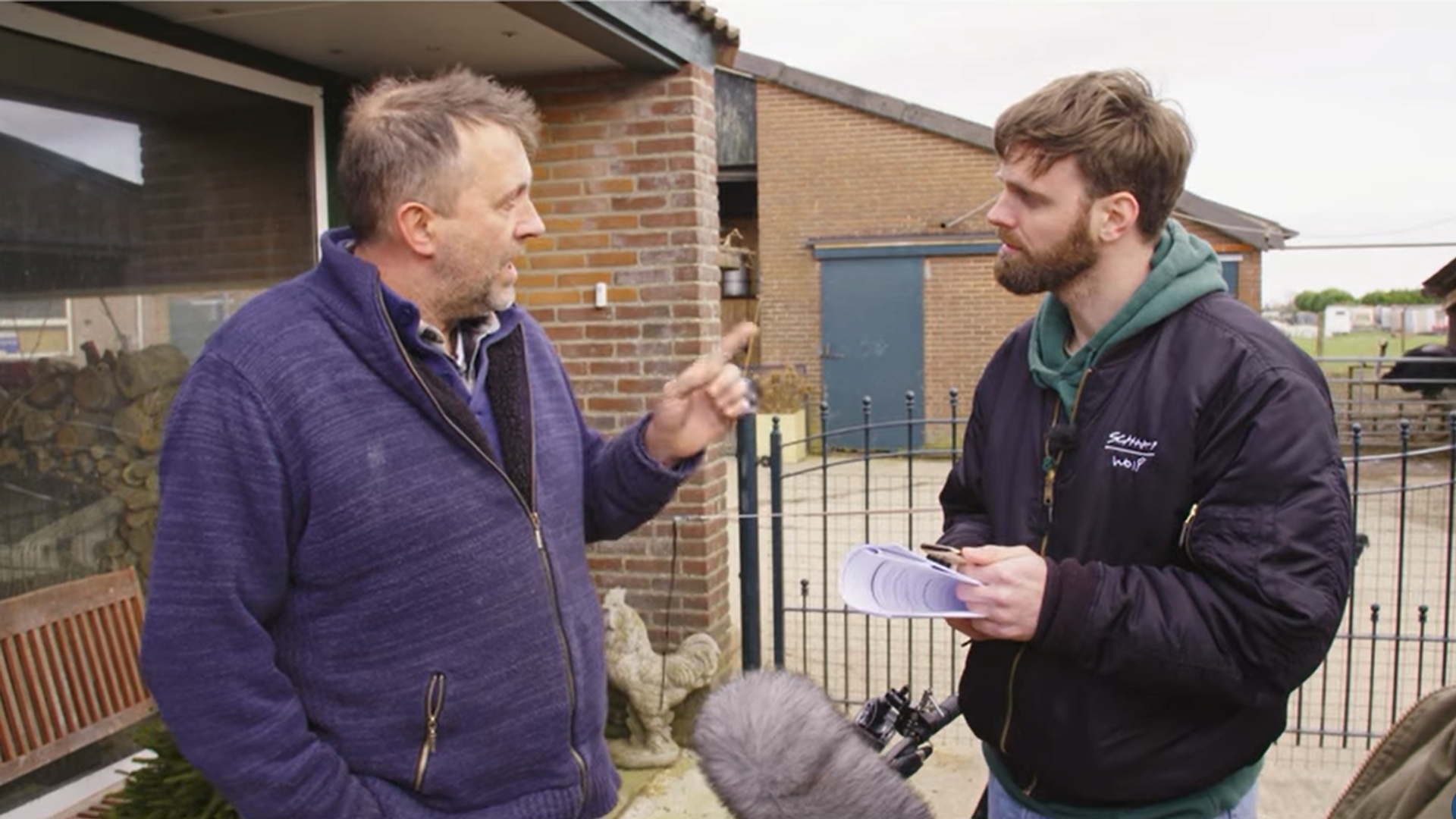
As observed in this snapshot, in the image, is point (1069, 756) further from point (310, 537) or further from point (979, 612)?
point (310, 537)

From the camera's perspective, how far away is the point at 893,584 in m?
1.87

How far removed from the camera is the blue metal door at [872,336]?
55.4 ft

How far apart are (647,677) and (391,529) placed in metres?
2.84

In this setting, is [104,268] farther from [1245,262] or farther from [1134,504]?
[1245,262]

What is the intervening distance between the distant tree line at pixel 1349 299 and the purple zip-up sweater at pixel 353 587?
232ft

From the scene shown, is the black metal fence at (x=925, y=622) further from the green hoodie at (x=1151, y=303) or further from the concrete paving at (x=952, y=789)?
the green hoodie at (x=1151, y=303)

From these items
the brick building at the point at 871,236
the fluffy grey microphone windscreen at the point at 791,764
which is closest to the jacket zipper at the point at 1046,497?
the fluffy grey microphone windscreen at the point at 791,764

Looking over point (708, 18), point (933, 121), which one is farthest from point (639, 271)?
point (933, 121)

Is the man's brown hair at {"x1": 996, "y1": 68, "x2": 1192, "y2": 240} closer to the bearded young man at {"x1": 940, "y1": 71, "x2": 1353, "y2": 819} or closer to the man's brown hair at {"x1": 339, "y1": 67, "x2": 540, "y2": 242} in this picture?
the bearded young man at {"x1": 940, "y1": 71, "x2": 1353, "y2": 819}

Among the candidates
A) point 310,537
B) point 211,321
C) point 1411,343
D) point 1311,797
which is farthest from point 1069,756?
point 1411,343

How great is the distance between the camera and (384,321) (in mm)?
1715

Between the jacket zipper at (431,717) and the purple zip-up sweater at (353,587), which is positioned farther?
the jacket zipper at (431,717)

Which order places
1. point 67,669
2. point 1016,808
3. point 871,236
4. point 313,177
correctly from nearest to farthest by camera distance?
point 1016,808 < point 67,669 < point 313,177 < point 871,236

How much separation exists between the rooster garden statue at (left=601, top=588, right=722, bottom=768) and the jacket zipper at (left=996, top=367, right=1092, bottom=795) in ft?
8.49
